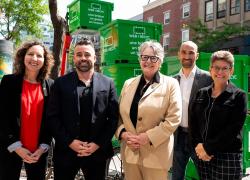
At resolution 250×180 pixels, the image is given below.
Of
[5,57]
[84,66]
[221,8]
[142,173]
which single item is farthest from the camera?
[221,8]

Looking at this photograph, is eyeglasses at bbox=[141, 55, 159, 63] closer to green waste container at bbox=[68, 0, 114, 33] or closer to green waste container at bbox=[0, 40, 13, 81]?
green waste container at bbox=[0, 40, 13, 81]

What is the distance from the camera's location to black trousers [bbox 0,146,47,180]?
3262 millimetres

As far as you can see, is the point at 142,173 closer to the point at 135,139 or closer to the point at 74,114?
the point at 135,139

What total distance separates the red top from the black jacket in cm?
153

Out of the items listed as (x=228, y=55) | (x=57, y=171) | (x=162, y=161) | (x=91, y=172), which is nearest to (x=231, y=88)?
(x=228, y=55)

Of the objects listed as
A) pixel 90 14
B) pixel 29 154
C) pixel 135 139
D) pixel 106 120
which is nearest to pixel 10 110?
pixel 29 154

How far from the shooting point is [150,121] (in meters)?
3.29

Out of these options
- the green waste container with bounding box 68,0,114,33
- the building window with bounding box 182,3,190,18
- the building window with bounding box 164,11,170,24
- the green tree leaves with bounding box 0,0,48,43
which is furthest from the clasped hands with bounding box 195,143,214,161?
the building window with bounding box 164,11,170,24

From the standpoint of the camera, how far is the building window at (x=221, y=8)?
2805 centimetres

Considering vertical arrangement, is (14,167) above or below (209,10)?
below

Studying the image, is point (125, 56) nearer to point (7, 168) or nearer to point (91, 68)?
point (91, 68)

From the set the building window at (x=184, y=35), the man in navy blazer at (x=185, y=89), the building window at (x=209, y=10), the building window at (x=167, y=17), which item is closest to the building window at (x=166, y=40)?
the building window at (x=167, y=17)

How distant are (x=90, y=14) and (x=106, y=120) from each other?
15.2 feet

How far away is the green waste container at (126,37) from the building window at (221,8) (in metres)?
24.0
